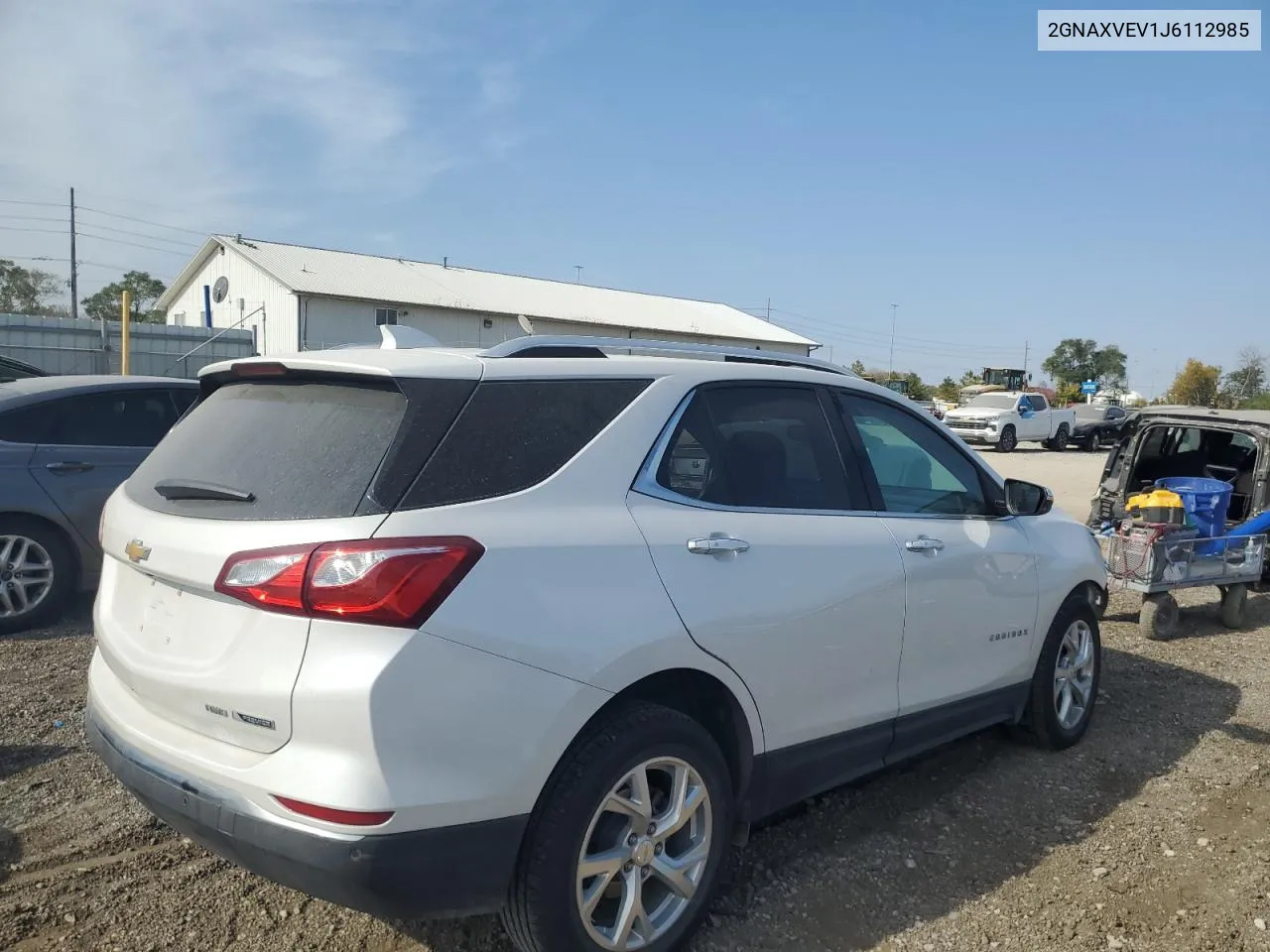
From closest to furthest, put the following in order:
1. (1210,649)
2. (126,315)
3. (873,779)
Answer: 1. (873,779)
2. (1210,649)
3. (126,315)

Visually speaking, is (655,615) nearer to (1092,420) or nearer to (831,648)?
(831,648)

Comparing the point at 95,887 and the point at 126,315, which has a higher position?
the point at 126,315

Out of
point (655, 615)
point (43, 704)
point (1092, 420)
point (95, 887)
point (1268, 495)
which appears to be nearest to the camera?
point (655, 615)

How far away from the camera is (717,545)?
2.97m

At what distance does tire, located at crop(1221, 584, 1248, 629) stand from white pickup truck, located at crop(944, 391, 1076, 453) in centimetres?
2205

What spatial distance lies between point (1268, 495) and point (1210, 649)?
1748 mm

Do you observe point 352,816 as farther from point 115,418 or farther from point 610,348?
point 115,418

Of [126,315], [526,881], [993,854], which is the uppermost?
[126,315]

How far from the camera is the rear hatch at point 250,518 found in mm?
2410

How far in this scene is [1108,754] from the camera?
15.7 ft

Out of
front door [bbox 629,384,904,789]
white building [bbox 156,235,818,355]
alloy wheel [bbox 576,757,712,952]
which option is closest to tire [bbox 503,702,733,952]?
alloy wheel [bbox 576,757,712,952]

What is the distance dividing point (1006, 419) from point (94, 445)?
27830mm

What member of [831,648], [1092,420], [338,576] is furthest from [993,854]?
[1092,420]

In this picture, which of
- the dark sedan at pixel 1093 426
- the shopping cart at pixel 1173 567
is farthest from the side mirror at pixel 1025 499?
A: the dark sedan at pixel 1093 426
